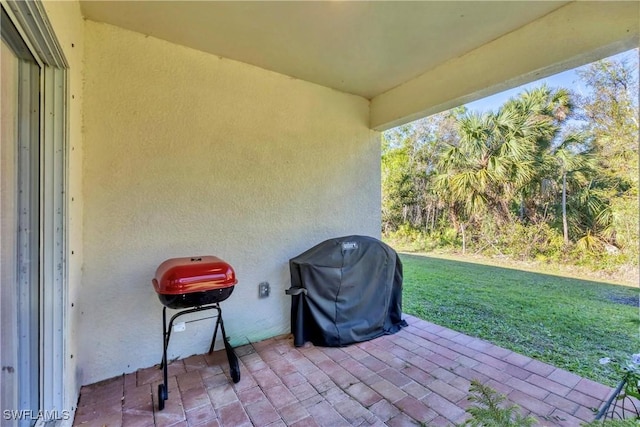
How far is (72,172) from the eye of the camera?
1.62m

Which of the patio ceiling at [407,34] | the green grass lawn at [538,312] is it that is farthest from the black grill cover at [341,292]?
the patio ceiling at [407,34]

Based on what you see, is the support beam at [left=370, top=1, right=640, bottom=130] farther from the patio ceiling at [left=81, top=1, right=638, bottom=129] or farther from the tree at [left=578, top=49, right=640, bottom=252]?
the tree at [left=578, top=49, right=640, bottom=252]

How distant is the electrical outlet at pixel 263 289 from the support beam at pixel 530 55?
2.21 metres

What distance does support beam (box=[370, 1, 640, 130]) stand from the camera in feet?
5.45

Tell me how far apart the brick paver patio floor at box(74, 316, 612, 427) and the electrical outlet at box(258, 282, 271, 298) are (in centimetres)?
43

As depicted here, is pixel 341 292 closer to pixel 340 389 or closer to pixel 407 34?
pixel 340 389

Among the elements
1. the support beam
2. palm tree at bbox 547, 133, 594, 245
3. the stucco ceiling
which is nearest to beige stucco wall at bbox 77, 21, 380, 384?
the stucco ceiling

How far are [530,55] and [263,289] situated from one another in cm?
280

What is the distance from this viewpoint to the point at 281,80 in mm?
2732

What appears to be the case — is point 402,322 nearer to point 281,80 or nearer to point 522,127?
point 281,80

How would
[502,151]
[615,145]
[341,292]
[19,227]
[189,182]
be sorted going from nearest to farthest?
1. [19,227]
2. [189,182]
3. [341,292]
4. [615,145]
5. [502,151]

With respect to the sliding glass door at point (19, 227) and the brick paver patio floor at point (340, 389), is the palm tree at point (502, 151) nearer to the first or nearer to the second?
the brick paver patio floor at point (340, 389)

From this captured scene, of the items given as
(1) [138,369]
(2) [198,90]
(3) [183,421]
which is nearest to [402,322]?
(3) [183,421]

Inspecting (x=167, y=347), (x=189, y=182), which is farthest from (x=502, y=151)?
(x=167, y=347)
